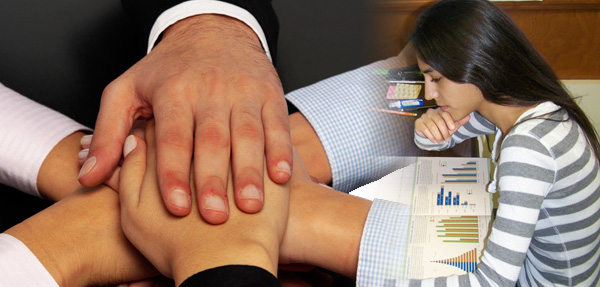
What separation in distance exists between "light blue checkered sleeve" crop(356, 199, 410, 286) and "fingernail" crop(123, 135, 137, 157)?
0.61 feet

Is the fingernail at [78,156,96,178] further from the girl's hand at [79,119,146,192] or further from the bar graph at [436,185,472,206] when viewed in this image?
the bar graph at [436,185,472,206]

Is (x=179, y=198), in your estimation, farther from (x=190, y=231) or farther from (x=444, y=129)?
(x=444, y=129)

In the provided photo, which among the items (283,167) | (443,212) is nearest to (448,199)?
(443,212)

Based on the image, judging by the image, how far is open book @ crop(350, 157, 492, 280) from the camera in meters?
0.43

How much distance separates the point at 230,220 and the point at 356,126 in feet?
0.80

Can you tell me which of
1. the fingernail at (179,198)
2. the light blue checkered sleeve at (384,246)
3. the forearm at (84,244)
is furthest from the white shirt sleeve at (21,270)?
the light blue checkered sleeve at (384,246)

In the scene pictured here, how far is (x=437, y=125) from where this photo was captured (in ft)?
1.59

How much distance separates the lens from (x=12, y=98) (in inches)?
26.7

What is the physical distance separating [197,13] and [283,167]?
0.79 feet

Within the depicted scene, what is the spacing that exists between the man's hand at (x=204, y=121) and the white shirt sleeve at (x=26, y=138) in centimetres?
12

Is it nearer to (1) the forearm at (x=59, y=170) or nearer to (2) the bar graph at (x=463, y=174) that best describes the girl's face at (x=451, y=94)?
(2) the bar graph at (x=463, y=174)

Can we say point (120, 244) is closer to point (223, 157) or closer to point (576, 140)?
point (223, 157)

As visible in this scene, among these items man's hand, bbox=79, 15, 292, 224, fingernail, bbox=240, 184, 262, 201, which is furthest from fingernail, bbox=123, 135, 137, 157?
fingernail, bbox=240, 184, 262, 201

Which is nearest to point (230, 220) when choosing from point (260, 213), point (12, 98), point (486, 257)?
point (260, 213)
